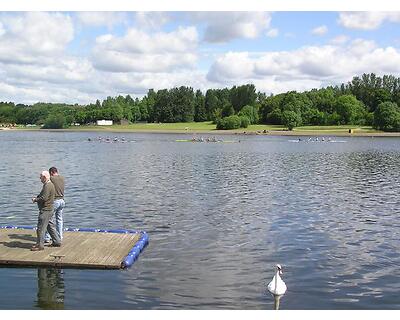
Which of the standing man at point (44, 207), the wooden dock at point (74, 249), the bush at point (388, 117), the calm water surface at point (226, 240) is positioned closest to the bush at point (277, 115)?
the bush at point (388, 117)

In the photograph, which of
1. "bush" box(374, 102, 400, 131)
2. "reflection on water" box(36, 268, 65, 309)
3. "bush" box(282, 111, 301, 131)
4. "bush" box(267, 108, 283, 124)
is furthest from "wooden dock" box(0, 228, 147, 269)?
"bush" box(267, 108, 283, 124)

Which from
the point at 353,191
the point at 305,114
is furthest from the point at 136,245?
the point at 305,114

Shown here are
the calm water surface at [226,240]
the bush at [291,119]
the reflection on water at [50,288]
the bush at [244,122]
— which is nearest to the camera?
the reflection on water at [50,288]

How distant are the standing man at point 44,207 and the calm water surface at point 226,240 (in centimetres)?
137

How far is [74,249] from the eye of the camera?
17609mm

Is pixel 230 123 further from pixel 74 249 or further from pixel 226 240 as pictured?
pixel 74 249

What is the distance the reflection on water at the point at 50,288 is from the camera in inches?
537

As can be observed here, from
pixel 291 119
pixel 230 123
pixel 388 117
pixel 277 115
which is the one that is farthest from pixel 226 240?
pixel 277 115

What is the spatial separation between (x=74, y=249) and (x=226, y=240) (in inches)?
254

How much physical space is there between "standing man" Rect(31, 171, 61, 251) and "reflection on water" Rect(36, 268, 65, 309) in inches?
54.2

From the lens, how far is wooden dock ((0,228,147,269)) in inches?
642

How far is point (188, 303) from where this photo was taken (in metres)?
13.9

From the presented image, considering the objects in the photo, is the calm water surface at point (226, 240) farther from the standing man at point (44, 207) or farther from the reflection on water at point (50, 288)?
the standing man at point (44, 207)

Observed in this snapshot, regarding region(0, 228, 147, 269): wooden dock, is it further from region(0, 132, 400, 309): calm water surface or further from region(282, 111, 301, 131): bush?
region(282, 111, 301, 131): bush
